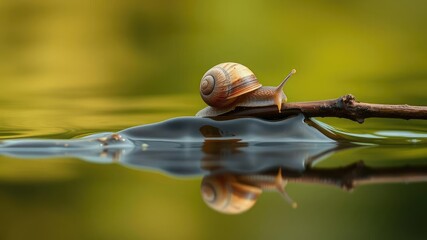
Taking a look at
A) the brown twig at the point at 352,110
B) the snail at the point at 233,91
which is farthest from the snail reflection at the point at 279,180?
the snail at the point at 233,91

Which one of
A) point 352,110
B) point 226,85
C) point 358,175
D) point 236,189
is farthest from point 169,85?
point 236,189

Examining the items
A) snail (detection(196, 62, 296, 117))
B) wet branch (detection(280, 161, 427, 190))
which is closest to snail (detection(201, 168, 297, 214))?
wet branch (detection(280, 161, 427, 190))

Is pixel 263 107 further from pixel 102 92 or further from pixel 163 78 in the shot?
pixel 163 78

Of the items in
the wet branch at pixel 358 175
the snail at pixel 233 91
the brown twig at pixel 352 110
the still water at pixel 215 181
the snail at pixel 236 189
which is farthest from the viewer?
the snail at pixel 233 91

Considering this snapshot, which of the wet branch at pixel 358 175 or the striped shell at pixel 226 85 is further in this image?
the striped shell at pixel 226 85

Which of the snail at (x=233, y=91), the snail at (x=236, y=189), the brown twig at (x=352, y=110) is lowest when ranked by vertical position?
the snail at (x=236, y=189)

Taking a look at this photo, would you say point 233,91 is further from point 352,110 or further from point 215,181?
point 215,181

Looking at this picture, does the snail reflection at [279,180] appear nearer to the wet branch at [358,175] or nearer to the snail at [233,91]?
the wet branch at [358,175]
